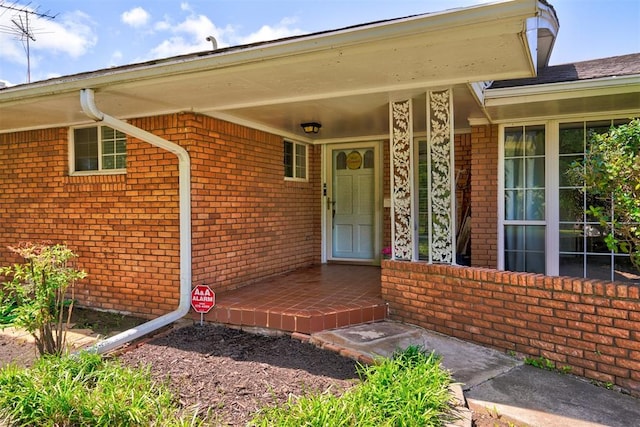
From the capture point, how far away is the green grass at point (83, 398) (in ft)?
8.54

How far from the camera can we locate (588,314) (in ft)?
10.6

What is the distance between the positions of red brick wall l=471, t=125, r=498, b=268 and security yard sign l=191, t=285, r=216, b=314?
11.4ft

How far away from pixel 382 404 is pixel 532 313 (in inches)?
69.0

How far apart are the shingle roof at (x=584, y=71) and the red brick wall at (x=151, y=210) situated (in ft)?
10.8

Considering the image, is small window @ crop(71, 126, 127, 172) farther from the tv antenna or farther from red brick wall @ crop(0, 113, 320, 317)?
the tv antenna

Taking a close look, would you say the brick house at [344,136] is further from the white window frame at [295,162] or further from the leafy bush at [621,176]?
the leafy bush at [621,176]

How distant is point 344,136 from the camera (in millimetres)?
7059

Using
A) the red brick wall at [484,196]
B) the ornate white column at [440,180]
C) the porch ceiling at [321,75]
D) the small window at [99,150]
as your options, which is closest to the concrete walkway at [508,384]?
the ornate white column at [440,180]

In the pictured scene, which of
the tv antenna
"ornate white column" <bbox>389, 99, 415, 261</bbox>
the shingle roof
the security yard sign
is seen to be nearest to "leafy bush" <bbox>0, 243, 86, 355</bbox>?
the security yard sign

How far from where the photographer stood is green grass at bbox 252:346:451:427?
240 cm

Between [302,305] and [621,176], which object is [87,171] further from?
[621,176]

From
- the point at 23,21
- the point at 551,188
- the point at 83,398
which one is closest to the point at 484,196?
the point at 551,188

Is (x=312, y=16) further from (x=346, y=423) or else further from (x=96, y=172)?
(x=346, y=423)

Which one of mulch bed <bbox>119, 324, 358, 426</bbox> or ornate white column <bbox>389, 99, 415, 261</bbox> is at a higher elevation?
ornate white column <bbox>389, 99, 415, 261</bbox>
